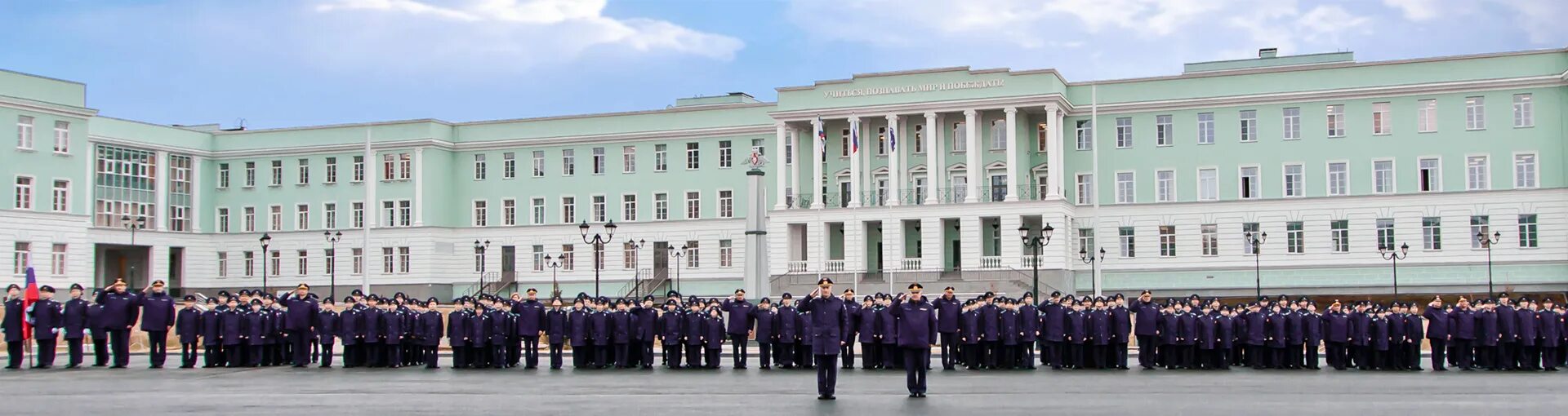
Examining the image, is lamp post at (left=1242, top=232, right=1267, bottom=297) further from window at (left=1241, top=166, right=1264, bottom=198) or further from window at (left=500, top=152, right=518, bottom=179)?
window at (left=500, top=152, right=518, bottom=179)

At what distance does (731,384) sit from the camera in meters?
20.0

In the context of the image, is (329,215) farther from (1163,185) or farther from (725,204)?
(1163,185)

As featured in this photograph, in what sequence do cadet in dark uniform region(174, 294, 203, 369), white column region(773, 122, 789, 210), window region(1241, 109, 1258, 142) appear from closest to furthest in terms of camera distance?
cadet in dark uniform region(174, 294, 203, 369) < window region(1241, 109, 1258, 142) < white column region(773, 122, 789, 210)

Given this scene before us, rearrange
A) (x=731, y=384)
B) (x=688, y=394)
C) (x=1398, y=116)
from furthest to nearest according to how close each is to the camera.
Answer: (x=1398, y=116) < (x=731, y=384) < (x=688, y=394)

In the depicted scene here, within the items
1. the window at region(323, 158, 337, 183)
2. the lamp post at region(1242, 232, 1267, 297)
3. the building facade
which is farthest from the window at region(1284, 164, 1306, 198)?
the window at region(323, 158, 337, 183)

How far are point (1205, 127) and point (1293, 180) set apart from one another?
365 cm

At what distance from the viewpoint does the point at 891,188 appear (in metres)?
56.4

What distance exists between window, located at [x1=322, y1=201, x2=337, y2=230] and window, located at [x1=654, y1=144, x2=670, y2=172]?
15.0 metres

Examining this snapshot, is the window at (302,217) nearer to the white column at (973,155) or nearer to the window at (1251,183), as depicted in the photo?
the white column at (973,155)

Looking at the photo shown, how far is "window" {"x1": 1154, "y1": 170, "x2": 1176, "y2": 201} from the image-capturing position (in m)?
55.5

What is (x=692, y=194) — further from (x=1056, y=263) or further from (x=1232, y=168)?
(x=1232, y=168)

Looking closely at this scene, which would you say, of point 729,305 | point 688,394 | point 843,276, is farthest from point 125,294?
point 843,276

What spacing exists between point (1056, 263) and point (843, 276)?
7915mm

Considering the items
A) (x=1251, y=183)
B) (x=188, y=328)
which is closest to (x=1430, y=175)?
(x=1251, y=183)
